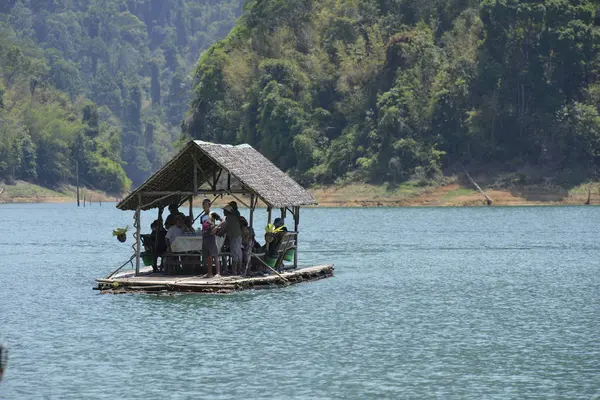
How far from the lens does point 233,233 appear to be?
3050cm

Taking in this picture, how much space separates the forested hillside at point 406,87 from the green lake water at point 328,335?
55723mm

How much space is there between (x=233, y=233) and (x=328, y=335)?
22.9 ft

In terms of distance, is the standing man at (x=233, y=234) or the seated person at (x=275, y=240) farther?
the seated person at (x=275, y=240)

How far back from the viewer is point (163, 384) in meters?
19.2

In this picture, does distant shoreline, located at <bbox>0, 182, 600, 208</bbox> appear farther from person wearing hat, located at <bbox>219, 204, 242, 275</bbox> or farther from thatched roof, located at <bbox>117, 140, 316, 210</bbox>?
person wearing hat, located at <bbox>219, 204, 242, 275</bbox>

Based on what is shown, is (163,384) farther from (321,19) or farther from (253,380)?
(321,19)

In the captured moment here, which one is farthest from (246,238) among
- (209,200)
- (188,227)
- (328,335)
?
(328,335)

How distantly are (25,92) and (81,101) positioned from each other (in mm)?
14237

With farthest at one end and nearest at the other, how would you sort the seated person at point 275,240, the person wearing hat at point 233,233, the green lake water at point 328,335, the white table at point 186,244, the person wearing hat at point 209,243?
the seated person at point 275,240 < the white table at point 186,244 < the person wearing hat at point 233,233 < the person wearing hat at point 209,243 < the green lake water at point 328,335

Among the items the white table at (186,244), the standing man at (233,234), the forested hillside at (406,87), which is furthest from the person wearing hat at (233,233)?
the forested hillside at (406,87)

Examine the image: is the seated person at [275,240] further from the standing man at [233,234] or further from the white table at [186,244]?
the white table at [186,244]

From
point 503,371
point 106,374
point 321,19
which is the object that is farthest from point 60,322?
point 321,19

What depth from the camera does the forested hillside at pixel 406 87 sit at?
97688 millimetres

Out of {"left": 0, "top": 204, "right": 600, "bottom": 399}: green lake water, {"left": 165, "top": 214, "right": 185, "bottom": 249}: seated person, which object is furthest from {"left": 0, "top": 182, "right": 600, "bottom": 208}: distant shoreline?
{"left": 165, "top": 214, "right": 185, "bottom": 249}: seated person
